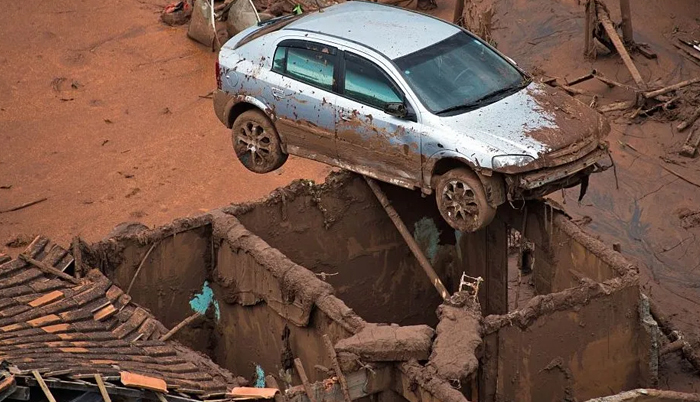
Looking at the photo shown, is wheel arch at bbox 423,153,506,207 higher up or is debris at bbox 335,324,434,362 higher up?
wheel arch at bbox 423,153,506,207

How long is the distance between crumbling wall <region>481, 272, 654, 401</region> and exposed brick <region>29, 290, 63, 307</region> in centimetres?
410

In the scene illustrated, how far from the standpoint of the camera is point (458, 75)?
17.5 m

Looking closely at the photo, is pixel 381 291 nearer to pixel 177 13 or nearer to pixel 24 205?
pixel 24 205

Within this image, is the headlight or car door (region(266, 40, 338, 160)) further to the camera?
car door (region(266, 40, 338, 160))

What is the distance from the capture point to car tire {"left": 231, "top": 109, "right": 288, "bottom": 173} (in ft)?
60.8

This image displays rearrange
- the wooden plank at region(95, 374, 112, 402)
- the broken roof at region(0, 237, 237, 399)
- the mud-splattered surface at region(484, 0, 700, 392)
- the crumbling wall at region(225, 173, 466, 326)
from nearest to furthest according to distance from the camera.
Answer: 1. the wooden plank at region(95, 374, 112, 402)
2. the broken roof at region(0, 237, 237, 399)
3. the crumbling wall at region(225, 173, 466, 326)
4. the mud-splattered surface at region(484, 0, 700, 392)

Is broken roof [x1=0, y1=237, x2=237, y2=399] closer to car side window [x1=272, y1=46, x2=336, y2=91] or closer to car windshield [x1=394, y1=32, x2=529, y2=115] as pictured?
car side window [x1=272, y1=46, x2=336, y2=91]

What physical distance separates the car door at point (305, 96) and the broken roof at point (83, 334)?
3.11 m

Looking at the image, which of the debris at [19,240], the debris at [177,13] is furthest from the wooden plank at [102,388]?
the debris at [177,13]

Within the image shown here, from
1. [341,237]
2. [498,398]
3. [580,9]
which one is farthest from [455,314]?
[580,9]

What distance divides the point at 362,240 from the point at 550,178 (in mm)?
2938

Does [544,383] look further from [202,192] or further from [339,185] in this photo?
[202,192]

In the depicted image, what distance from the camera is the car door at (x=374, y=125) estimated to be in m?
17.0

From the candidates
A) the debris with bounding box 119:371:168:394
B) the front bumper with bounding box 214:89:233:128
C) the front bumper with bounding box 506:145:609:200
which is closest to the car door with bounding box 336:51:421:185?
the front bumper with bounding box 506:145:609:200
